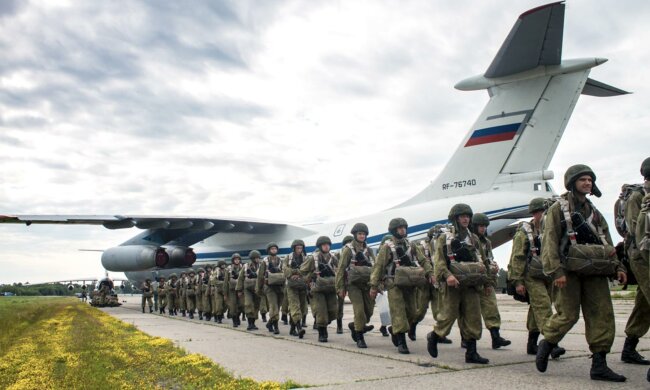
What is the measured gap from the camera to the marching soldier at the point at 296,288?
424 inches

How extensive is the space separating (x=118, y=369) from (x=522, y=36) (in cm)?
1180

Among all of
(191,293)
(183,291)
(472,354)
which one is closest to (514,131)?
(472,354)

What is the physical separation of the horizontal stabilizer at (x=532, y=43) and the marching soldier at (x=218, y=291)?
9.60 meters

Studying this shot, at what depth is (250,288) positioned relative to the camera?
42.7 feet

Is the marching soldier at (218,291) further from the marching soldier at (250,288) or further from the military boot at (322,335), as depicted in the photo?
the military boot at (322,335)

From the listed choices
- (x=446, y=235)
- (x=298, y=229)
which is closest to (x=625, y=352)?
(x=446, y=235)

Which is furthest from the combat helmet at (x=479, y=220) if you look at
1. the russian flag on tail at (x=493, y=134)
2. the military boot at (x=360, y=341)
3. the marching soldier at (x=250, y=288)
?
the russian flag on tail at (x=493, y=134)

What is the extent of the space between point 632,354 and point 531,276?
168 cm

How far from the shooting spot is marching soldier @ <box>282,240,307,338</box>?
10.8m

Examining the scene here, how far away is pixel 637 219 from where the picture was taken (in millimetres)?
4922

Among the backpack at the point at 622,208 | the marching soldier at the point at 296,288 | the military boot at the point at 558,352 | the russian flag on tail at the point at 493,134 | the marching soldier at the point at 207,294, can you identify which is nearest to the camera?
the backpack at the point at 622,208

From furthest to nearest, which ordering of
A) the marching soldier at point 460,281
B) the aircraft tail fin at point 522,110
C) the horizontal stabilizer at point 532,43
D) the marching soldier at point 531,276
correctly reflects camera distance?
the aircraft tail fin at point 522,110, the horizontal stabilizer at point 532,43, the marching soldier at point 531,276, the marching soldier at point 460,281

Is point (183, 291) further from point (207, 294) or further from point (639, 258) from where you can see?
point (639, 258)

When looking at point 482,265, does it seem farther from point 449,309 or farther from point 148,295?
point 148,295
